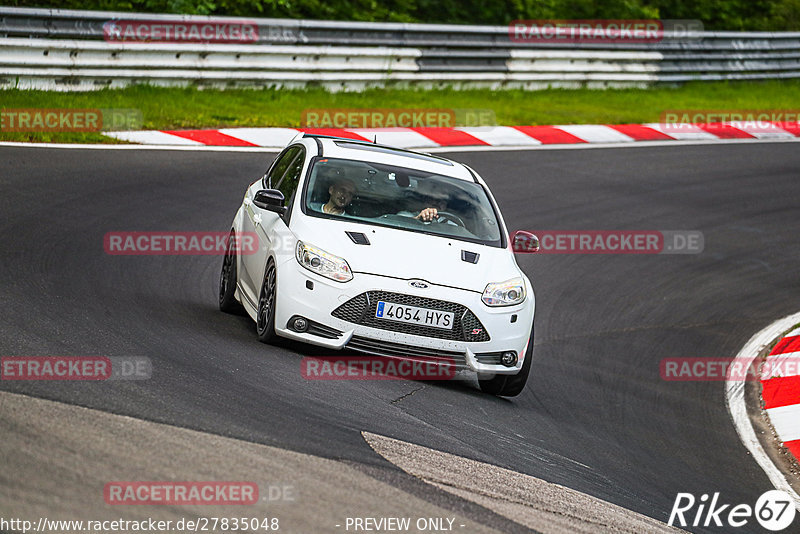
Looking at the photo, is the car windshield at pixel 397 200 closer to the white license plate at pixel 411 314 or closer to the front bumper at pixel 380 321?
the front bumper at pixel 380 321

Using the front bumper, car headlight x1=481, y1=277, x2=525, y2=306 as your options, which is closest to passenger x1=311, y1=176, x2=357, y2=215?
the front bumper

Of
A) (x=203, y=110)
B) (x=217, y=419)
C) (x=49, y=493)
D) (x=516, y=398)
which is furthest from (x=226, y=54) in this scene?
(x=49, y=493)

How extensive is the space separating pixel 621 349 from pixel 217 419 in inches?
223

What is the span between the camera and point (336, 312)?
802 cm

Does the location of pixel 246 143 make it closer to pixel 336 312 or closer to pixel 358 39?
pixel 358 39

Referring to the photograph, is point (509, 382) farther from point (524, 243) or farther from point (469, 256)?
point (524, 243)

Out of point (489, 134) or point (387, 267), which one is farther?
point (489, 134)

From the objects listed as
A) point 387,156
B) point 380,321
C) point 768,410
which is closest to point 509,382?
point 380,321

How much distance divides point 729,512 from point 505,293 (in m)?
2.21

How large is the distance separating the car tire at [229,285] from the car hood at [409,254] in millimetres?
1344

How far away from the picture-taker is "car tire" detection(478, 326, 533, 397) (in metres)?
8.62

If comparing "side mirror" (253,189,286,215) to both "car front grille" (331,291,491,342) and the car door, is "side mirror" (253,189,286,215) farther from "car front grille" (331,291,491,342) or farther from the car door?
"car front grille" (331,291,491,342)

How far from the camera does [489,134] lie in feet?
61.4

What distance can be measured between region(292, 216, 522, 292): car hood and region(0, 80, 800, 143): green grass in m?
7.61
